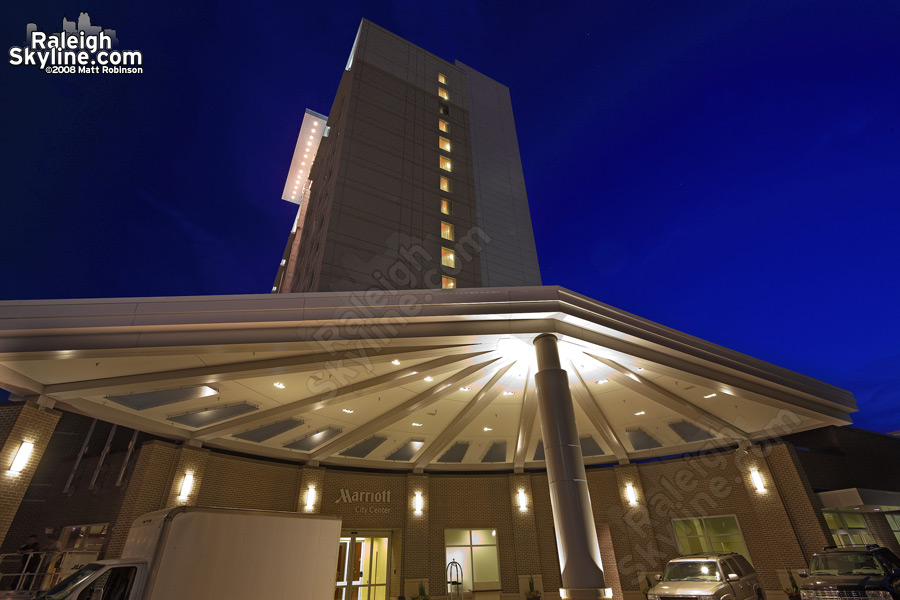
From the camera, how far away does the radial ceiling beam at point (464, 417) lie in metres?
15.9

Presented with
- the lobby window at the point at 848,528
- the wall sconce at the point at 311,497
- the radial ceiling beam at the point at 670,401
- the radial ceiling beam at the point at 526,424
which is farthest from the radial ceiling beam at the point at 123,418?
the lobby window at the point at 848,528

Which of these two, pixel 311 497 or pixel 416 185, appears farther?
pixel 416 185

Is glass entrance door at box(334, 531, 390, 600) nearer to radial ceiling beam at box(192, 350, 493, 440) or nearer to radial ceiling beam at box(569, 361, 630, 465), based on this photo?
radial ceiling beam at box(192, 350, 493, 440)

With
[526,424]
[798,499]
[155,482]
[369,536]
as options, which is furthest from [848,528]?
[155,482]

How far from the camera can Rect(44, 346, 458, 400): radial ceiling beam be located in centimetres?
1233

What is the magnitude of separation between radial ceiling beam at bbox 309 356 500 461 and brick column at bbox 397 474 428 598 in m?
5.37

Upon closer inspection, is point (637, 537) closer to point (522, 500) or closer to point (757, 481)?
point (522, 500)

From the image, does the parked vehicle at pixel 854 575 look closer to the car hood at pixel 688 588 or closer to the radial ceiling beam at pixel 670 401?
the car hood at pixel 688 588

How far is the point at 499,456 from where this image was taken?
23844mm

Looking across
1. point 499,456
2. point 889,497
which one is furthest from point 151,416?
point 889,497

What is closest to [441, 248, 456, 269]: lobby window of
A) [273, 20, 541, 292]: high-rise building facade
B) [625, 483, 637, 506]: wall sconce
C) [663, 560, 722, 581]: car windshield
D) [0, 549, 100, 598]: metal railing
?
[273, 20, 541, 292]: high-rise building facade

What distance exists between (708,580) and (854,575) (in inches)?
149

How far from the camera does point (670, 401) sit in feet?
55.6

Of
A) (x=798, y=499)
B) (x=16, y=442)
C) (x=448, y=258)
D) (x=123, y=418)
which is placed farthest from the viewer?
(x=448, y=258)
